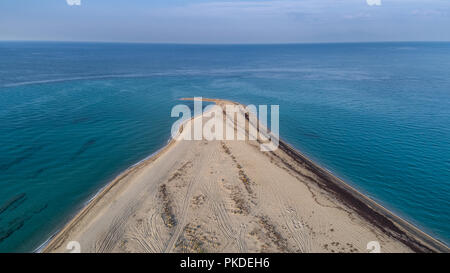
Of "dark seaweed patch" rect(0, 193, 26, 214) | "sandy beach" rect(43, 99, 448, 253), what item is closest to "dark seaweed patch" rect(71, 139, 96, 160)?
"dark seaweed patch" rect(0, 193, 26, 214)

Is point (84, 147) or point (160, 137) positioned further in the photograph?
point (160, 137)

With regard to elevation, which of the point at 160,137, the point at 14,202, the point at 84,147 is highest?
the point at 160,137

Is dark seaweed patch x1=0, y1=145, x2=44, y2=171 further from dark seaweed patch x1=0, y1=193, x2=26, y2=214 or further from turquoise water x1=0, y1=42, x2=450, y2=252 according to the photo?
dark seaweed patch x1=0, y1=193, x2=26, y2=214

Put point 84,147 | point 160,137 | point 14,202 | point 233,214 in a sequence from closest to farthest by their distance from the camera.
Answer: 1. point 233,214
2. point 14,202
3. point 84,147
4. point 160,137

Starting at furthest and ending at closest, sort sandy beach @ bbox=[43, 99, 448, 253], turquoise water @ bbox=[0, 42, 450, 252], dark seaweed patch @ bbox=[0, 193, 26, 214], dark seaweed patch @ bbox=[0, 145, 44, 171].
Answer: dark seaweed patch @ bbox=[0, 145, 44, 171], turquoise water @ bbox=[0, 42, 450, 252], dark seaweed patch @ bbox=[0, 193, 26, 214], sandy beach @ bbox=[43, 99, 448, 253]

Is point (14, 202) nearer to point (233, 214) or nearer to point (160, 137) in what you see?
point (160, 137)

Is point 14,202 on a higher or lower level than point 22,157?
lower

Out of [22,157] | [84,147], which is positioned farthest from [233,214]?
[22,157]
